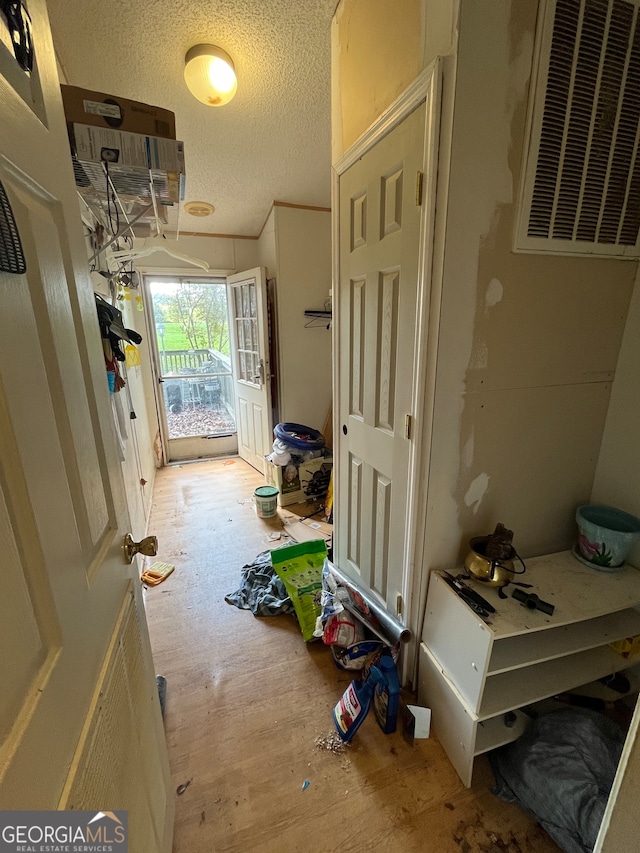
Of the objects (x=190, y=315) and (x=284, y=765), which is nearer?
(x=284, y=765)

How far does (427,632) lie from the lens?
1418 millimetres

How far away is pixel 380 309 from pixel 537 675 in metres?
1.47

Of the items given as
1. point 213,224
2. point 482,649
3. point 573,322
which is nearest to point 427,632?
point 482,649

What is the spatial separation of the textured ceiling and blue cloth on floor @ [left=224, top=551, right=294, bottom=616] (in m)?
2.69

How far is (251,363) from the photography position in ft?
12.0

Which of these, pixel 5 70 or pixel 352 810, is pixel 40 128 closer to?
pixel 5 70

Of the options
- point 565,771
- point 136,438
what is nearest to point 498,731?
point 565,771

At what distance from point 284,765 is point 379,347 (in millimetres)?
1588

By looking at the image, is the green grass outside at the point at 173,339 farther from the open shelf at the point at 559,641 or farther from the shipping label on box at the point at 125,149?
the open shelf at the point at 559,641

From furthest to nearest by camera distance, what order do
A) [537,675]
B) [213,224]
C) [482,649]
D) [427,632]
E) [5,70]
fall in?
[213,224] < [427,632] < [537,675] < [482,649] < [5,70]

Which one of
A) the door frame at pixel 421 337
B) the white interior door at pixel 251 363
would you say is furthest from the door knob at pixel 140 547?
the white interior door at pixel 251 363

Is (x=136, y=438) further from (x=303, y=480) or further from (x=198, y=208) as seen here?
(x=198, y=208)

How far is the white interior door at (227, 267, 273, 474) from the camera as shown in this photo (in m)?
3.29

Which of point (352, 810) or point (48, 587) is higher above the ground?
point (48, 587)
